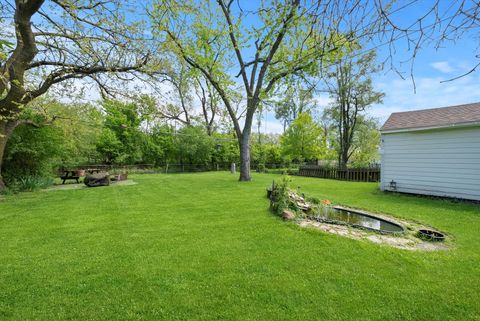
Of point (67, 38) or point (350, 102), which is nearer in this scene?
point (67, 38)

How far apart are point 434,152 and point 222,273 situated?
807 cm

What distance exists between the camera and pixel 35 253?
3.04m

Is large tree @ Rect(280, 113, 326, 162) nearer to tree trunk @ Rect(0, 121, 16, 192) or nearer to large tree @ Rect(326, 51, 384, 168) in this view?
large tree @ Rect(326, 51, 384, 168)

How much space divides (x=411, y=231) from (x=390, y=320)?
2797mm

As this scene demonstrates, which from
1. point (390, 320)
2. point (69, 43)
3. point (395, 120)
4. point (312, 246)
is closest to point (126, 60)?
point (69, 43)

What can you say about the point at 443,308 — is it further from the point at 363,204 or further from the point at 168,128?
the point at 168,128

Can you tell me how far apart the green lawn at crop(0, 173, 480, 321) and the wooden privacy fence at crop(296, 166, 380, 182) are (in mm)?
8693

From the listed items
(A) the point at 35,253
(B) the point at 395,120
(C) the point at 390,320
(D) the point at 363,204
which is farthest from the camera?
(B) the point at 395,120

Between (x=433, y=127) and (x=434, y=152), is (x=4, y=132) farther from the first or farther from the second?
(x=434, y=152)

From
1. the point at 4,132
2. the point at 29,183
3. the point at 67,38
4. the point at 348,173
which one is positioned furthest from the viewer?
the point at 348,173

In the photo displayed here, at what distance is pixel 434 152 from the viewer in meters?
7.23

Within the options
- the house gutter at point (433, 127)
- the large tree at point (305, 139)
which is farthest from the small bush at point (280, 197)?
the large tree at point (305, 139)

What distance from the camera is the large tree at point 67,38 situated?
181 inches

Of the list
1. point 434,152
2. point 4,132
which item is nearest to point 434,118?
point 434,152
